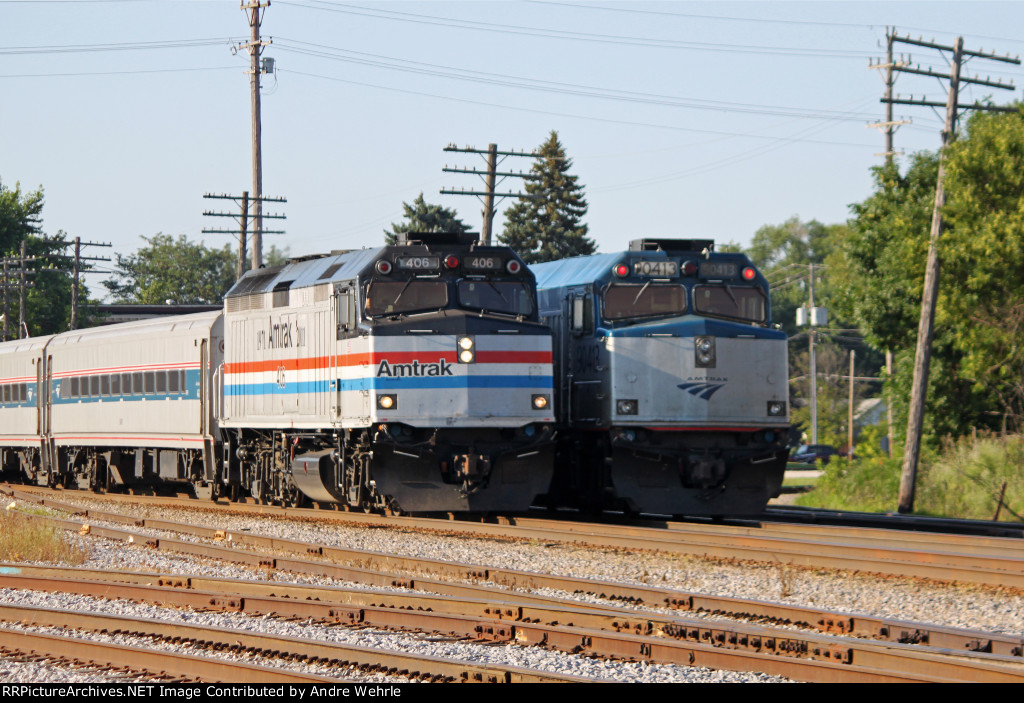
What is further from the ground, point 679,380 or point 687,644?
point 679,380

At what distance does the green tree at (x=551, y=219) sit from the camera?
6975 centimetres

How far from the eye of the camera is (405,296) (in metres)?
17.4

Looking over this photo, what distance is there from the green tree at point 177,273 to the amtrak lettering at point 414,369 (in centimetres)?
11143

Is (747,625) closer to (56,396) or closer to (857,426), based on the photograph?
(56,396)

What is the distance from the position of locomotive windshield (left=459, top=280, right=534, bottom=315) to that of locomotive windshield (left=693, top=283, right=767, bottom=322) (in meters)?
2.36

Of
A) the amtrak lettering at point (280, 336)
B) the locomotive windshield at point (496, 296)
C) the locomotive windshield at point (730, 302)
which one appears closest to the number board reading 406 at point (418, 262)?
the locomotive windshield at point (496, 296)

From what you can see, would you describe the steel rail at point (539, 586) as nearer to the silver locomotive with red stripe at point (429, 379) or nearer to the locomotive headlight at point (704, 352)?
the silver locomotive with red stripe at point (429, 379)

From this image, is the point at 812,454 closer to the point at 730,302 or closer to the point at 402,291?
the point at 730,302

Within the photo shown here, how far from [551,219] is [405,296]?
55768 millimetres

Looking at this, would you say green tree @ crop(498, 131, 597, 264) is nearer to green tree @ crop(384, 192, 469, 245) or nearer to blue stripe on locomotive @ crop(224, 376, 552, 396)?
green tree @ crop(384, 192, 469, 245)

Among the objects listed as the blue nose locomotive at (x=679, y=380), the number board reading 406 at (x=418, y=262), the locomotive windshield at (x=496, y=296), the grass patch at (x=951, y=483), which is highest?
the number board reading 406 at (x=418, y=262)

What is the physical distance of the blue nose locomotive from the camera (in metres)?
17.4

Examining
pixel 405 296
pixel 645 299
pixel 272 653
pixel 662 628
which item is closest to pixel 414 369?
pixel 405 296

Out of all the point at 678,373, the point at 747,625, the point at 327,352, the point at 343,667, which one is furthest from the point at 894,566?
the point at 327,352
